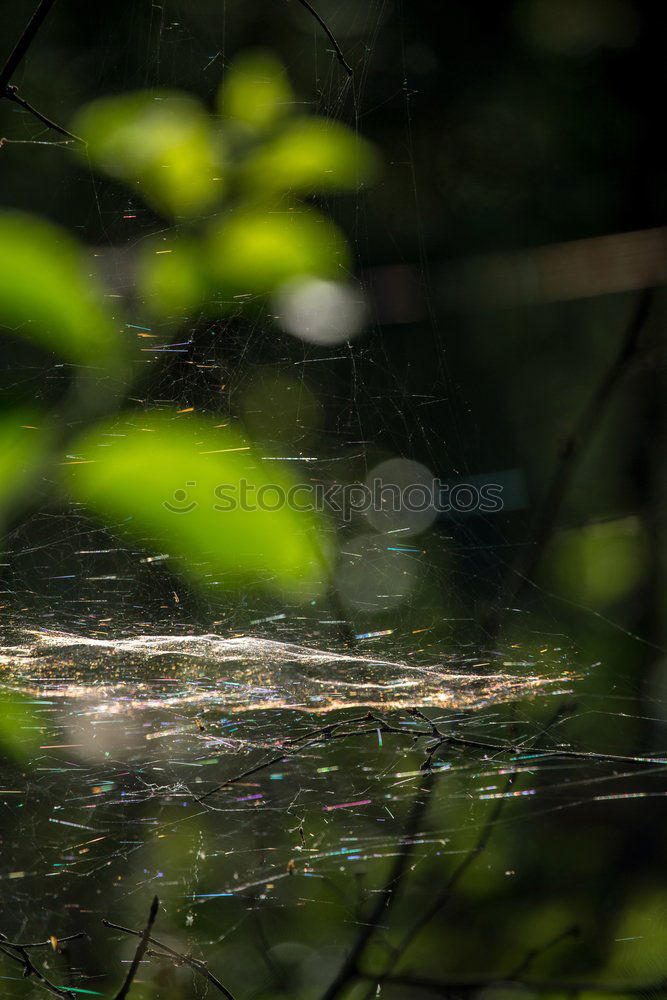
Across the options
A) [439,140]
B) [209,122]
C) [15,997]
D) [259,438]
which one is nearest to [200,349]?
[259,438]

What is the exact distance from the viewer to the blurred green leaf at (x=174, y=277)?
73 centimetres

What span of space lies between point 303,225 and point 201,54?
40 cm

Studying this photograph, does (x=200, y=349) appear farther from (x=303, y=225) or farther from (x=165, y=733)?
(x=165, y=733)

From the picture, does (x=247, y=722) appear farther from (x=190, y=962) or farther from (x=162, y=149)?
(x=162, y=149)

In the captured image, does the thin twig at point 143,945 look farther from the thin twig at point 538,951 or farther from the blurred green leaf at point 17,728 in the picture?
the thin twig at point 538,951

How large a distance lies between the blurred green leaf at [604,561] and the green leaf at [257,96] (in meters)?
0.89

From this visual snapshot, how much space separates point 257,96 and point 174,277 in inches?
10.6

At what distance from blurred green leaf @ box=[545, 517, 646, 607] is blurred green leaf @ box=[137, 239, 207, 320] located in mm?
897

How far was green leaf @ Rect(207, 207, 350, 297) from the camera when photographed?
2.41 ft

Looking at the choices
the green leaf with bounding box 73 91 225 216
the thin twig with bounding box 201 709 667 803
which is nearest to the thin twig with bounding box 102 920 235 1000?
the thin twig with bounding box 201 709 667 803

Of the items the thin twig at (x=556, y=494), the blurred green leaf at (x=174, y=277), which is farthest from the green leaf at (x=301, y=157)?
the thin twig at (x=556, y=494)

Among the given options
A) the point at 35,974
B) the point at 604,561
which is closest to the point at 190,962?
the point at 35,974

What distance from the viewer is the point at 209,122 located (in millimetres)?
835

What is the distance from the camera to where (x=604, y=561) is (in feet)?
4.73
